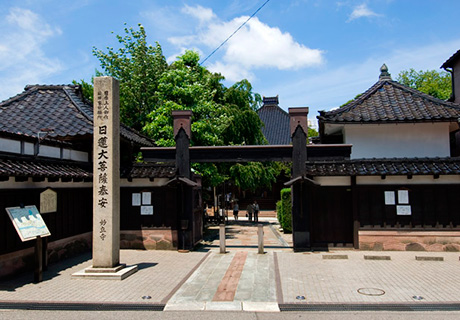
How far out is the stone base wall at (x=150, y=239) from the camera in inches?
612

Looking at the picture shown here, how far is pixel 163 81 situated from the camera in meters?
21.0

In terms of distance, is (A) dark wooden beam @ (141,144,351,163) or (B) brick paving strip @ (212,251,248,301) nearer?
(B) brick paving strip @ (212,251,248,301)

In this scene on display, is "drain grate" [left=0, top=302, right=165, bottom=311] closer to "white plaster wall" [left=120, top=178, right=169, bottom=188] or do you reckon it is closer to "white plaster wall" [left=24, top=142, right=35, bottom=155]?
"white plaster wall" [left=24, top=142, right=35, bottom=155]

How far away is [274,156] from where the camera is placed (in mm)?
15508

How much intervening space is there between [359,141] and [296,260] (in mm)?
6632

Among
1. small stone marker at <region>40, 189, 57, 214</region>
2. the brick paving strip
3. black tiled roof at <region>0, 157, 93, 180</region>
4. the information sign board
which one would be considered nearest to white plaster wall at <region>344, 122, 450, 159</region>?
the brick paving strip

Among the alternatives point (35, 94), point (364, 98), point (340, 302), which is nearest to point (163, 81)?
point (35, 94)

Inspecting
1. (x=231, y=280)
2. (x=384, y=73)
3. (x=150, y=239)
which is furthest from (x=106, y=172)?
(x=384, y=73)

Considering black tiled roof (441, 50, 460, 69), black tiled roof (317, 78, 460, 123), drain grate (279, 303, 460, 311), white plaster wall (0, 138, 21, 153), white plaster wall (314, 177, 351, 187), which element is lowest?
drain grate (279, 303, 460, 311)

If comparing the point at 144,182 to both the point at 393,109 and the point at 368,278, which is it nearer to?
the point at 368,278

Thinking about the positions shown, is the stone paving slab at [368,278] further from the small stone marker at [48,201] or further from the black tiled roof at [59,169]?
the small stone marker at [48,201]

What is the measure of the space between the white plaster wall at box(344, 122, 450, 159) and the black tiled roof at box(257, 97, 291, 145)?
25300 millimetres

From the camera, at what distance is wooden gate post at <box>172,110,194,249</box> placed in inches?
609

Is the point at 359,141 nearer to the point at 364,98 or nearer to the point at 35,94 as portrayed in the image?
the point at 364,98
